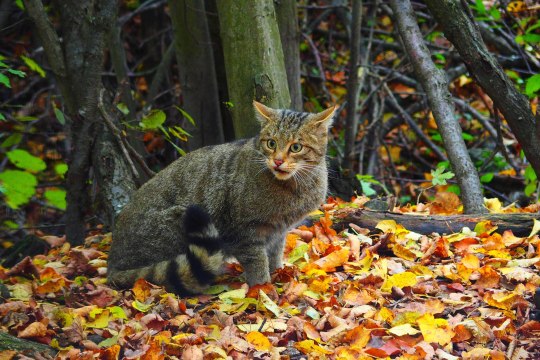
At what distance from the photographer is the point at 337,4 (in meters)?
9.23

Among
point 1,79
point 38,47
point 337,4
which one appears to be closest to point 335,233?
point 1,79

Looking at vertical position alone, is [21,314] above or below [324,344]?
above

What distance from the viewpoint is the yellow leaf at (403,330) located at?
3.51 metres

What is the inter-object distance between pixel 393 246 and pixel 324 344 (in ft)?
4.46

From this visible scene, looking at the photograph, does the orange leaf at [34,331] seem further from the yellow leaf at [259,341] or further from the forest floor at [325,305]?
the yellow leaf at [259,341]

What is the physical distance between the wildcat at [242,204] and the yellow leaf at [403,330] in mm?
1007

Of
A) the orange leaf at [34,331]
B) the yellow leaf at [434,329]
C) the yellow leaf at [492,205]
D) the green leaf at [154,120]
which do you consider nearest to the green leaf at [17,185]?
the green leaf at [154,120]

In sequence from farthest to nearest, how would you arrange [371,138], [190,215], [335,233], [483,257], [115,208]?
[371,138], [115,208], [335,233], [483,257], [190,215]

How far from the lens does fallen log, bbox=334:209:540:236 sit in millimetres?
4824

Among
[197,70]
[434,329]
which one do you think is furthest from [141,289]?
[197,70]

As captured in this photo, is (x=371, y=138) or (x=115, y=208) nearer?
(x=115, y=208)


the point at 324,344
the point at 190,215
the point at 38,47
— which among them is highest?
the point at 38,47

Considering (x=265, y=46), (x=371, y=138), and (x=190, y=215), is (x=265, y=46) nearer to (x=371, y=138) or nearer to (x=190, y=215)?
(x=190, y=215)

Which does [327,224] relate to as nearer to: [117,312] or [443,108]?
[443,108]
